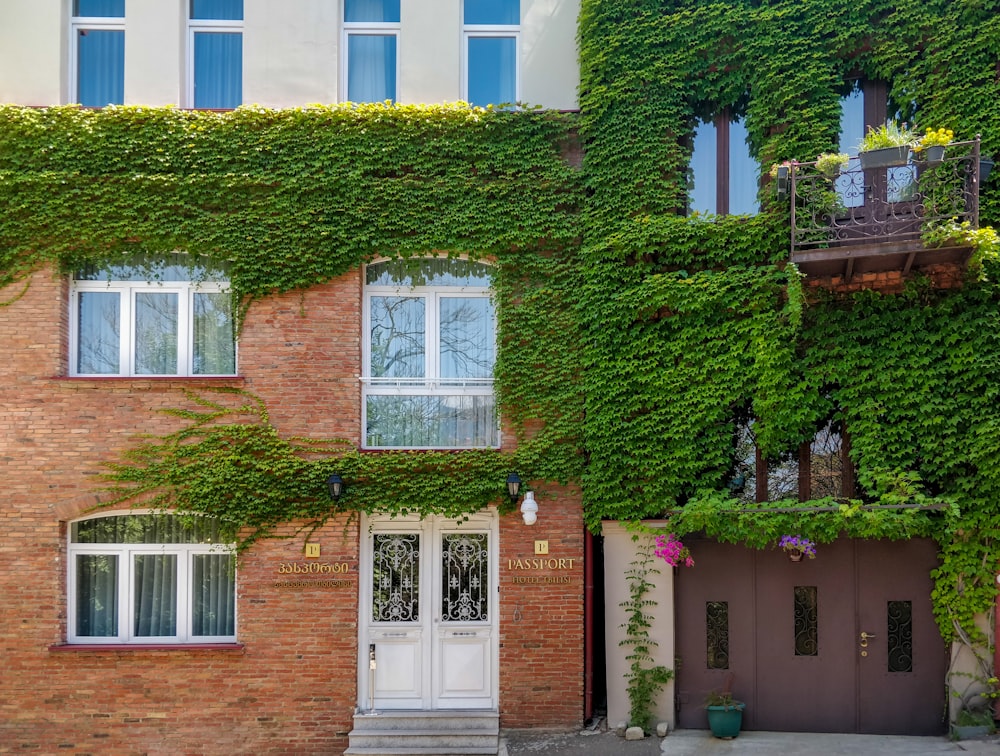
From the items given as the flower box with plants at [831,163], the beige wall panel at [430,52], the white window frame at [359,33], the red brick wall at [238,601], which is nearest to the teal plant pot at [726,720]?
the red brick wall at [238,601]

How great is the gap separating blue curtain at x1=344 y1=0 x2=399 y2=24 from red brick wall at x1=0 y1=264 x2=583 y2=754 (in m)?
3.54

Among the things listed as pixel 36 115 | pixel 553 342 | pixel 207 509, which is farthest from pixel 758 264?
pixel 36 115

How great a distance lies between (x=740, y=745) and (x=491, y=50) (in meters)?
8.66

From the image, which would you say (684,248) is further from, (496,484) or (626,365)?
(496,484)

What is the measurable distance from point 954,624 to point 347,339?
7370mm

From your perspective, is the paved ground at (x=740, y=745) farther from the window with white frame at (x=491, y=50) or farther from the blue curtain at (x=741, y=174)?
the window with white frame at (x=491, y=50)

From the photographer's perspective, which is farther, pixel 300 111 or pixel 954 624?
pixel 300 111

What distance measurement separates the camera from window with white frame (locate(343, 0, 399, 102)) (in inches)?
390

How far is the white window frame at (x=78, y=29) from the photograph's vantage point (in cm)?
975

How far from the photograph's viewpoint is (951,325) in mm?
8383

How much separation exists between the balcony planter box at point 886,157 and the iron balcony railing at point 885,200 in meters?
0.10

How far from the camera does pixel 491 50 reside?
1001 cm

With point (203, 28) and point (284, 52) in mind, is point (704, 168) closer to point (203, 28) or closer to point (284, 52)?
point (284, 52)

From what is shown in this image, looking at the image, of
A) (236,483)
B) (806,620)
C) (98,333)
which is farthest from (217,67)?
(806,620)
